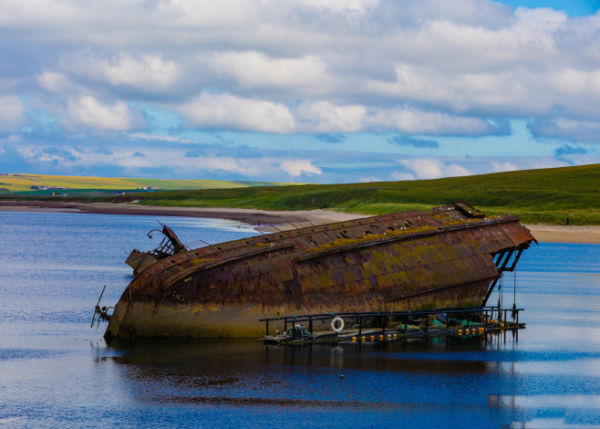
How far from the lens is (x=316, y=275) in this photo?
42.0 meters

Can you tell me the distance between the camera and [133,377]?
1335 inches

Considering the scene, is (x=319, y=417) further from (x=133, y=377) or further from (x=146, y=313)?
(x=146, y=313)

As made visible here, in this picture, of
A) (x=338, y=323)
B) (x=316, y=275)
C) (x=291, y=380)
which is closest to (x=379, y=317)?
(x=338, y=323)

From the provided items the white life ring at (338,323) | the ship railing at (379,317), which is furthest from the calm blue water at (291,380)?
the ship railing at (379,317)

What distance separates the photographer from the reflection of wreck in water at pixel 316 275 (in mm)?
38844

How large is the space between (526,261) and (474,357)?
57.0m

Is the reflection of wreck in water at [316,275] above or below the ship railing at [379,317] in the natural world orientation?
above

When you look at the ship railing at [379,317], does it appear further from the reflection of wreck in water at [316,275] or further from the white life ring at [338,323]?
the reflection of wreck in water at [316,275]

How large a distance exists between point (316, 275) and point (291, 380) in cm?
878

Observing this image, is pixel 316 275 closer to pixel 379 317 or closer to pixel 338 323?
pixel 338 323

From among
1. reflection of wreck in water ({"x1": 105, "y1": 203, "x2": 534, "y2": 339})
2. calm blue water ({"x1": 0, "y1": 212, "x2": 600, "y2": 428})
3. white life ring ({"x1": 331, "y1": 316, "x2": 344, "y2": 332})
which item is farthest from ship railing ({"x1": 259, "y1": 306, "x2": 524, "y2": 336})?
calm blue water ({"x1": 0, "y1": 212, "x2": 600, "y2": 428})

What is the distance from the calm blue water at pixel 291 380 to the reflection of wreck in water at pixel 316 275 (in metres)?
1.43

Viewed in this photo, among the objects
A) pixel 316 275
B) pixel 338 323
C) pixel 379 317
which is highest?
pixel 316 275

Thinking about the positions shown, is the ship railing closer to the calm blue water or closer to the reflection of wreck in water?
the reflection of wreck in water
